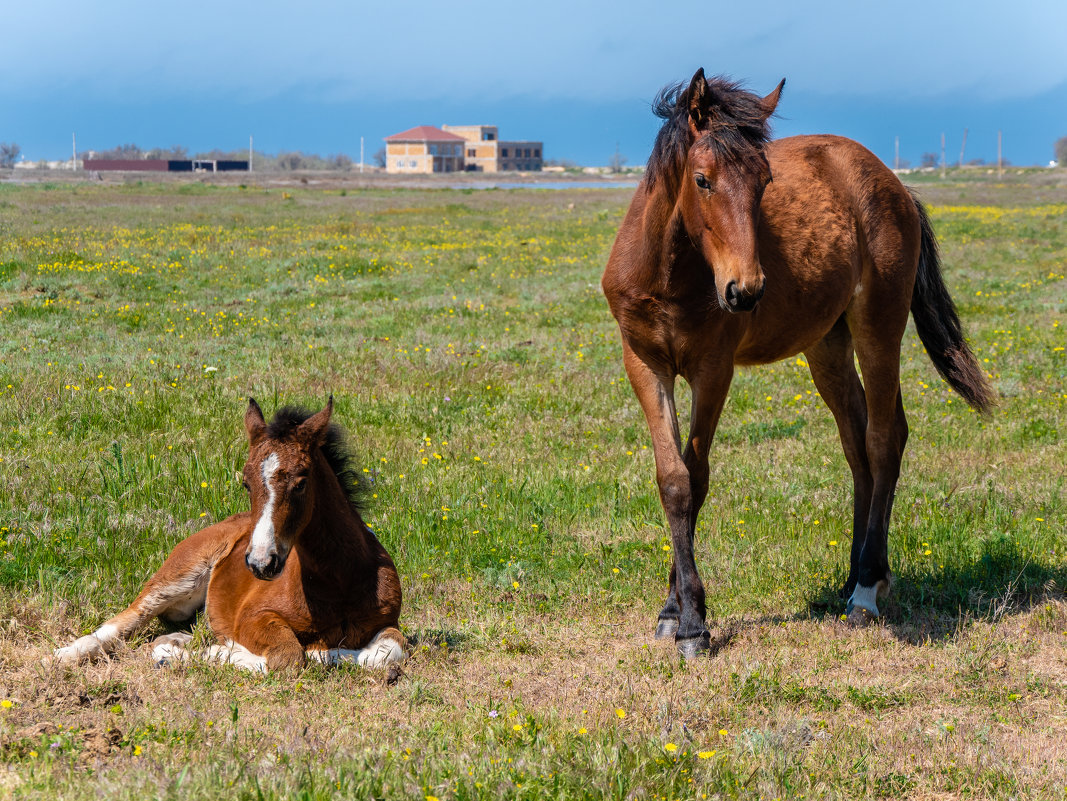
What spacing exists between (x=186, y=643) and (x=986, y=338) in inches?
480

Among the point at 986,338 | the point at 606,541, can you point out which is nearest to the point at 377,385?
the point at 606,541

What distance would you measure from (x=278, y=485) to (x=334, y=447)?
755mm

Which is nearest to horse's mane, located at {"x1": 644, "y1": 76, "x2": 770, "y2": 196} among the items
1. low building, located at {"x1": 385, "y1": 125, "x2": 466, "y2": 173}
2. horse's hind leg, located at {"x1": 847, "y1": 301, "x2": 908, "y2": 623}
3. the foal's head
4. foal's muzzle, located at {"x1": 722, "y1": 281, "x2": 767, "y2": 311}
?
the foal's head

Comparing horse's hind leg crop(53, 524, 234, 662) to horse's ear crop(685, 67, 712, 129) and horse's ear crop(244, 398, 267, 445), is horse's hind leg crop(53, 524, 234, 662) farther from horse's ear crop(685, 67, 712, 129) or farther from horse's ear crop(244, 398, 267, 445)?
horse's ear crop(685, 67, 712, 129)

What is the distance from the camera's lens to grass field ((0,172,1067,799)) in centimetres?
388

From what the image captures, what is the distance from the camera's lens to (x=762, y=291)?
4.46 m

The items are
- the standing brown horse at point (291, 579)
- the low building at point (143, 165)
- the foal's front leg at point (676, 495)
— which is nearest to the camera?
the standing brown horse at point (291, 579)

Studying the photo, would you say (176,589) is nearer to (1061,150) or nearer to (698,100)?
(698,100)

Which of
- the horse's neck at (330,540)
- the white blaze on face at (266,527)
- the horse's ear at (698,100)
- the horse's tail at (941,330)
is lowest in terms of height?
the horse's neck at (330,540)

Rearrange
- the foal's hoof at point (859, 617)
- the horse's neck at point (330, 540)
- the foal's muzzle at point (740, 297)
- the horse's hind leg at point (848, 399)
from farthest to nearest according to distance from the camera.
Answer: the horse's hind leg at point (848, 399)
the foal's hoof at point (859, 617)
the horse's neck at point (330, 540)
the foal's muzzle at point (740, 297)

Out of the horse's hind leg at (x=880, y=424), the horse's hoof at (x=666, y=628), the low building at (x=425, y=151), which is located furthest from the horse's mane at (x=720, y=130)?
the low building at (x=425, y=151)

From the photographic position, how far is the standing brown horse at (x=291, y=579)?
15.1ft

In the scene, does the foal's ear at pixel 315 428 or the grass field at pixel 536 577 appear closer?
the grass field at pixel 536 577

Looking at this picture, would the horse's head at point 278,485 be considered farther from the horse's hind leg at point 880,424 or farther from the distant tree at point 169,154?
the distant tree at point 169,154
